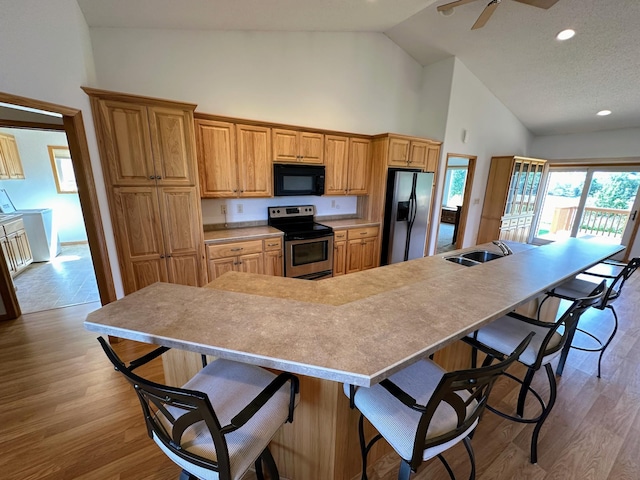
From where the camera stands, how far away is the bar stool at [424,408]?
76 cm

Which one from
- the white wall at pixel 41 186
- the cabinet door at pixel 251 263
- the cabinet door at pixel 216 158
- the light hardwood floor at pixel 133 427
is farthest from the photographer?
the white wall at pixel 41 186

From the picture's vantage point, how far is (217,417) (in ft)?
2.78

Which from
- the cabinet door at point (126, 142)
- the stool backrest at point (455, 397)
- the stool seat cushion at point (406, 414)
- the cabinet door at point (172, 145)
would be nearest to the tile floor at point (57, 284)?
the cabinet door at point (126, 142)

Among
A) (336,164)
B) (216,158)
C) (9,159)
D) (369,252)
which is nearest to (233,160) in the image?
(216,158)

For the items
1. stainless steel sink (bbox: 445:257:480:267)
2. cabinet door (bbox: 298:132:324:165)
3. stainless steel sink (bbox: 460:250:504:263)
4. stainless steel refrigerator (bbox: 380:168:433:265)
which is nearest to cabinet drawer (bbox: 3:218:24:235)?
cabinet door (bbox: 298:132:324:165)

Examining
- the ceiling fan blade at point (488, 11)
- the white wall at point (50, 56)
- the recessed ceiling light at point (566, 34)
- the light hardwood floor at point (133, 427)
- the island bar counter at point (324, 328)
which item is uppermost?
the recessed ceiling light at point (566, 34)

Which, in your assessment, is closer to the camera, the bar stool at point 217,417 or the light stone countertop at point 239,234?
the bar stool at point 217,417

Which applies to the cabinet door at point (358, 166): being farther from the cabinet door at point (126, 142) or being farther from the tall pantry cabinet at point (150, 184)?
the cabinet door at point (126, 142)

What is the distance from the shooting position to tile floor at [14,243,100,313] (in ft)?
10.3

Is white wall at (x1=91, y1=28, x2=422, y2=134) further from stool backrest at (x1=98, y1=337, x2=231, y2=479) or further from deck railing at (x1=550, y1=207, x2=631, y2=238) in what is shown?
deck railing at (x1=550, y1=207, x2=631, y2=238)

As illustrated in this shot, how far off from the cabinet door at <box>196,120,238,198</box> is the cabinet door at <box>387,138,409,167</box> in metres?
2.21

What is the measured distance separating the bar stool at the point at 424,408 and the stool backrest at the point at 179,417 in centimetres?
50

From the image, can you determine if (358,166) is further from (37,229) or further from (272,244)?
(37,229)

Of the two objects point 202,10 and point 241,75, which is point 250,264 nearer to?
point 241,75
